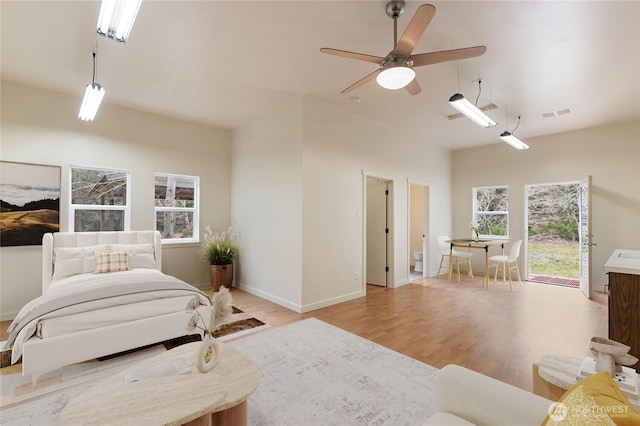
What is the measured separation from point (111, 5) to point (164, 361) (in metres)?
2.38

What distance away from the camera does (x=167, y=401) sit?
1277mm

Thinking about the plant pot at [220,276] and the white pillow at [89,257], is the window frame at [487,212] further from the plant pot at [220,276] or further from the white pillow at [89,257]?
the white pillow at [89,257]

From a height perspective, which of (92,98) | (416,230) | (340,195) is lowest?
(416,230)

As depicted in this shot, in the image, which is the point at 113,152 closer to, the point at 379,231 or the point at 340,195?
the point at 340,195

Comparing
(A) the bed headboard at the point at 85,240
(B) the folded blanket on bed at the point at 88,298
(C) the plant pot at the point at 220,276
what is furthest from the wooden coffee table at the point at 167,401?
(C) the plant pot at the point at 220,276

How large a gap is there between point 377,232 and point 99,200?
4.82 m

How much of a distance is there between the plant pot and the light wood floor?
1.07 ft

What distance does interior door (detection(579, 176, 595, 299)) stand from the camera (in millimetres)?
4715

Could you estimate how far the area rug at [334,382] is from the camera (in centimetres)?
184

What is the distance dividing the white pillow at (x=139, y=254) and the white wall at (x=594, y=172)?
680 centimetres

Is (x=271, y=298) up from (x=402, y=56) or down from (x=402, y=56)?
down

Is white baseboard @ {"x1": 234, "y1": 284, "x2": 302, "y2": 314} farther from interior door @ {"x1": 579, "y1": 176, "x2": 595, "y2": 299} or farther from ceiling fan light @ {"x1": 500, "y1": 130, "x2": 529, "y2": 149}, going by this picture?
interior door @ {"x1": 579, "y1": 176, "x2": 595, "y2": 299}

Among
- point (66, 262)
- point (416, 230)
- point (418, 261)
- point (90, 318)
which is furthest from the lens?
point (416, 230)

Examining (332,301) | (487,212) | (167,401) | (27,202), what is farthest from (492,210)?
(27,202)
